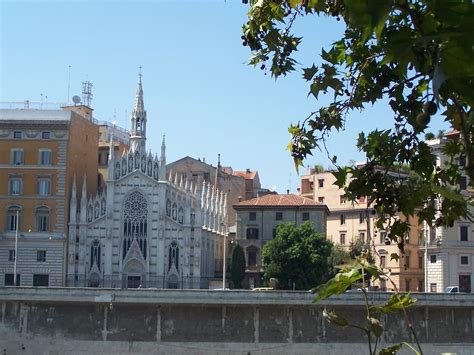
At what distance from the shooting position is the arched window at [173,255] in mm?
58938

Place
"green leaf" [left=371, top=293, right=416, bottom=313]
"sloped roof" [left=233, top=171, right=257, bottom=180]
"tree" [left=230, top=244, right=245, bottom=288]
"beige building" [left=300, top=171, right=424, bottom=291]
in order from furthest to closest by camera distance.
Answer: "sloped roof" [left=233, top=171, right=257, bottom=180] < "beige building" [left=300, top=171, right=424, bottom=291] < "tree" [left=230, top=244, right=245, bottom=288] < "green leaf" [left=371, top=293, right=416, bottom=313]

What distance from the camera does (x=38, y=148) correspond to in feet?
192

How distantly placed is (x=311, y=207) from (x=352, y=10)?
66839 mm

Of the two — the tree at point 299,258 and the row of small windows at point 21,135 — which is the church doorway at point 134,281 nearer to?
the tree at point 299,258

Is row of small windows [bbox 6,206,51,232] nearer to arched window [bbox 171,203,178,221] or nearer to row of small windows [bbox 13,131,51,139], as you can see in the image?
row of small windows [bbox 13,131,51,139]

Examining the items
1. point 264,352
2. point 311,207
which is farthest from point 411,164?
point 311,207

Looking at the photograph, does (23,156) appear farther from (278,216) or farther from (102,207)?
(278,216)

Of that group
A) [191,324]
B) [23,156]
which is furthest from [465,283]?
[23,156]

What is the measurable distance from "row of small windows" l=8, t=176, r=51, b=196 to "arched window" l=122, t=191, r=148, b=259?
5.50 m

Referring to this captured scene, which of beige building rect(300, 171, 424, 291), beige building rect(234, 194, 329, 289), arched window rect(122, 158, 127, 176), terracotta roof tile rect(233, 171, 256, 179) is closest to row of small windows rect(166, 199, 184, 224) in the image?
arched window rect(122, 158, 127, 176)

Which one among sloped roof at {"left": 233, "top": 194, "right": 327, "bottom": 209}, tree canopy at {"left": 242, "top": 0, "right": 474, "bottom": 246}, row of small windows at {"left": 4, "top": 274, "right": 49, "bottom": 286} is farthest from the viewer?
sloped roof at {"left": 233, "top": 194, "right": 327, "bottom": 209}

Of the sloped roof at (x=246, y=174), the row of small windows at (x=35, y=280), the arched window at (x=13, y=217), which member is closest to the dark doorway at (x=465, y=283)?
the row of small windows at (x=35, y=280)

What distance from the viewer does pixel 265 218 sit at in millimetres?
69500

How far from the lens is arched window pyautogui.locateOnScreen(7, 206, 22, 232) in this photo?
5794 cm
